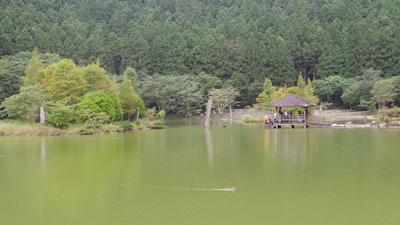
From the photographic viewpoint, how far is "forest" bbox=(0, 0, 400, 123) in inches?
2015

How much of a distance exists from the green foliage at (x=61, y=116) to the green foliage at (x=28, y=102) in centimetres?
152

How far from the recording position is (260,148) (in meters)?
16.3

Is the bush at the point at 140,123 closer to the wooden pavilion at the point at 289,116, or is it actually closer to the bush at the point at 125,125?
the bush at the point at 125,125

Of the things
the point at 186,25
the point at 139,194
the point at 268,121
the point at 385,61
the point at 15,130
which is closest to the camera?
the point at 139,194

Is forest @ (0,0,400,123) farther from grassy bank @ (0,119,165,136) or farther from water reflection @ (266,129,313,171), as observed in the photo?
water reflection @ (266,129,313,171)

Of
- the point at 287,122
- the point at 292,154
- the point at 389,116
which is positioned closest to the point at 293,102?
the point at 287,122

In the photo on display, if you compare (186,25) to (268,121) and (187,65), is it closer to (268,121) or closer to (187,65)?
(187,65)

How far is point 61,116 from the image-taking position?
2552 cm

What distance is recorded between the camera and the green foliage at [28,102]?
26359 mm

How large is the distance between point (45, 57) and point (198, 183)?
4168 cm

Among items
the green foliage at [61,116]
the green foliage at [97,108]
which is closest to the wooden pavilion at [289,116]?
the green foliage at [97,108]

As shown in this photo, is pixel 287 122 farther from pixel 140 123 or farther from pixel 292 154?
pixel 292 154

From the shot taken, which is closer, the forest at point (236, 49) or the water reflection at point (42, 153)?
the water reflection at point (42, 153)

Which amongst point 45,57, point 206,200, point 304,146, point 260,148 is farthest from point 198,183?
point 45,57
